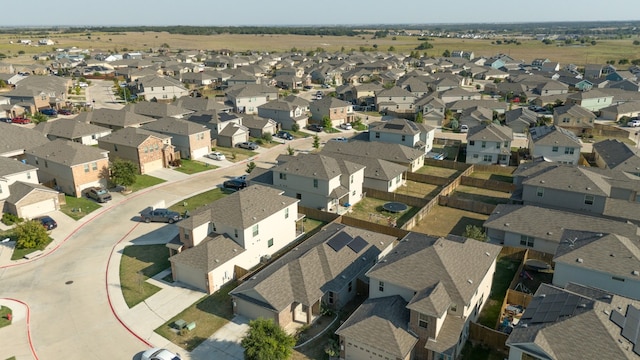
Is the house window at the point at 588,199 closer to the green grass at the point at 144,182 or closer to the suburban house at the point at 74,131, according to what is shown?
the green grass at the point at 144,182

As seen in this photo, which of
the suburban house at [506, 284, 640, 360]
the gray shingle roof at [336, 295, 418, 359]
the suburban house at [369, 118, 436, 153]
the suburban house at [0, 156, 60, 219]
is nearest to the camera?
the suburban house at [506, 284, 640, 360]

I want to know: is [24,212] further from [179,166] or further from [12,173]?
[179,166]

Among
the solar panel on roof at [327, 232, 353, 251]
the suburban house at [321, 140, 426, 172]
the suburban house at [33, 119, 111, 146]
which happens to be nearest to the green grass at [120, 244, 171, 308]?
the solar panel on roof at [327, 232, 353, 251]

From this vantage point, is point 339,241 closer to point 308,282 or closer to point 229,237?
point 308,282

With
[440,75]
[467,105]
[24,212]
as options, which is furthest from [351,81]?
[24,212]

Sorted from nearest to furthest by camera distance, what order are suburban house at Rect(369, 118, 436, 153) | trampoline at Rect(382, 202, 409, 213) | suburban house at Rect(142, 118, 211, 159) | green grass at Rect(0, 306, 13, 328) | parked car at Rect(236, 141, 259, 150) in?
green grass at Rect(0, 306, 13, 328) < trampoline at Rect(382, 202, 409, 213) < suburban house at Rect(142, 118, 211, 159) < suburban house at Rect(369, 118, 436, 153) < parked car at Rect(236, 141, 259, 150)

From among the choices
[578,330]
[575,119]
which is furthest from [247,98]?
[578,330]

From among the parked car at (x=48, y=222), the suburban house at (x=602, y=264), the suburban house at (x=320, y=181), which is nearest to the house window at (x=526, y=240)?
the suburban house at (x=602, y=264)

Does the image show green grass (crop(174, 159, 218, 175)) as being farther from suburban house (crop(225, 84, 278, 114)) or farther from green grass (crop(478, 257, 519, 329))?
green grass (crop(478, 257, 519, 329))
